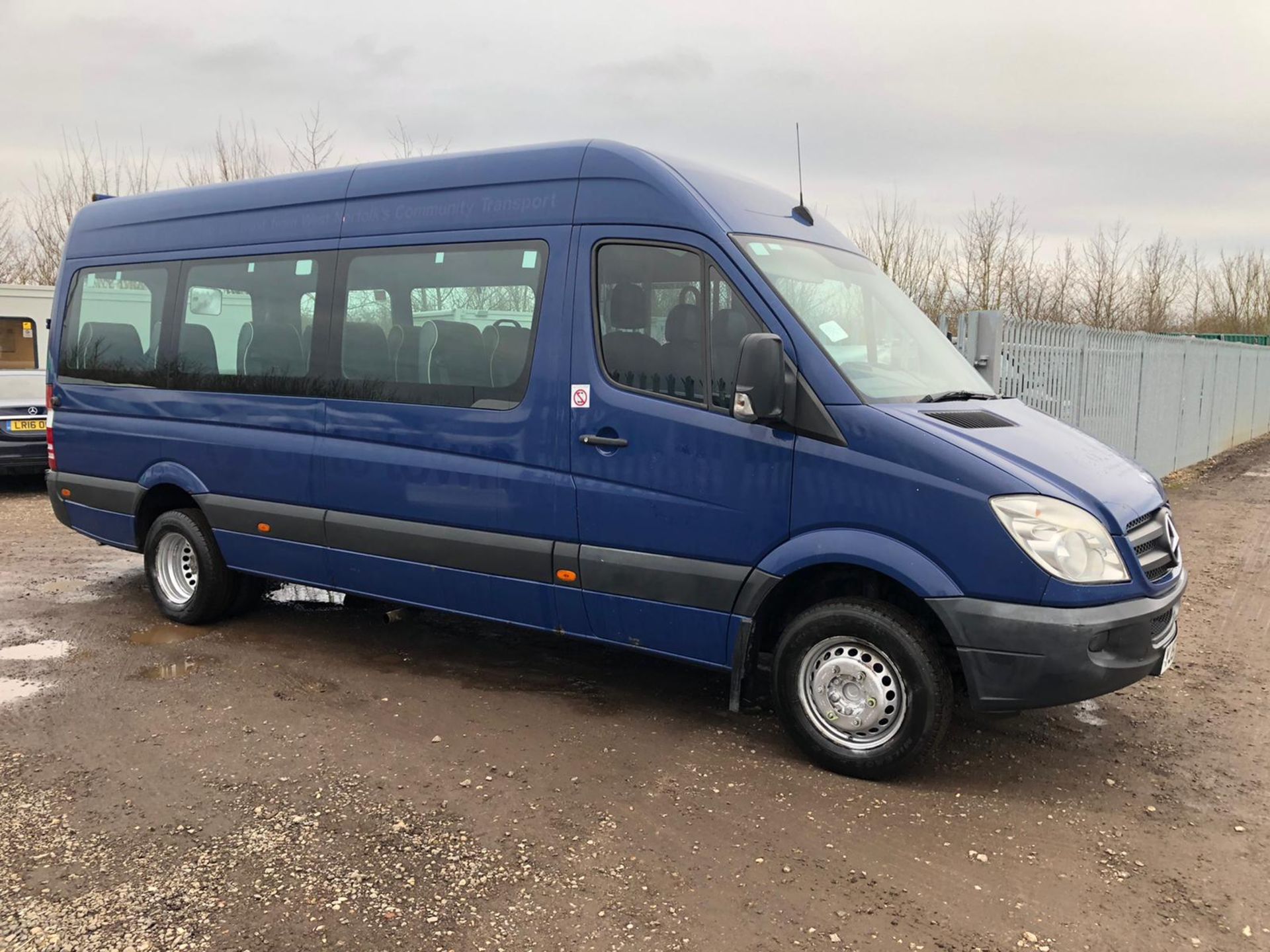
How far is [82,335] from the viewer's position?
6969 mm

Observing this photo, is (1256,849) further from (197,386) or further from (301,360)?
(197,386)

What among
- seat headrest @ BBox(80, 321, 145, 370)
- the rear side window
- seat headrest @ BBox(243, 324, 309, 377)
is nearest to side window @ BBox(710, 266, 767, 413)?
seat headrest @ BBox(243, 324, 309, 377)

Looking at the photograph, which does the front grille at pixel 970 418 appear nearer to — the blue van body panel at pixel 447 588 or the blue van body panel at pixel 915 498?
the blue van body panel at pixel 915 498

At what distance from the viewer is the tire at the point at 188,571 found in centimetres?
634

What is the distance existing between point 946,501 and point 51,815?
145 inches

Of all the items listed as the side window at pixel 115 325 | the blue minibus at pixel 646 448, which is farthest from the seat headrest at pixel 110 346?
the blue minibus at pixel 646 448

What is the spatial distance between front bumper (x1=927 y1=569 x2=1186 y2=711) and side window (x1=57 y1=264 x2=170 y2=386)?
525cm

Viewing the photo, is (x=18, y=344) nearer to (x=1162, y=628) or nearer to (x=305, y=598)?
(x=305, y=598)

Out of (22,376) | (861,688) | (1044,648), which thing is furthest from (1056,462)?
(22,376)

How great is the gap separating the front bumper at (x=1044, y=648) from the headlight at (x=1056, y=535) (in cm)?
15

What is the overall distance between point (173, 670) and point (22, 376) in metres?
9.03

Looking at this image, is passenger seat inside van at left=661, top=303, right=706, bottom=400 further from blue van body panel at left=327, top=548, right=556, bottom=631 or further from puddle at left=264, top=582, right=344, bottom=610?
puddle at left=264, top=582, right=344, bottom=610

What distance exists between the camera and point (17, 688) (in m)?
5.32

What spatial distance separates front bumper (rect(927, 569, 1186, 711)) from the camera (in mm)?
3756
